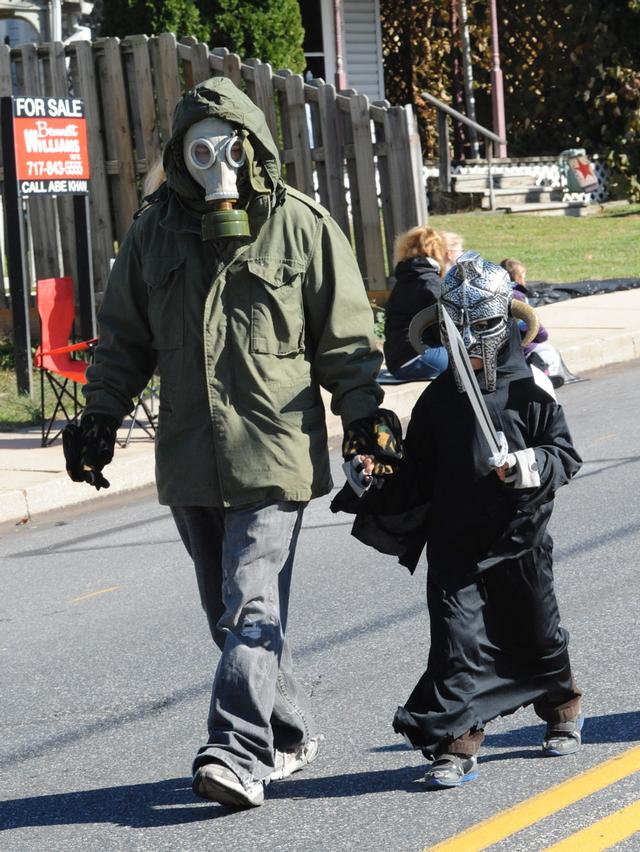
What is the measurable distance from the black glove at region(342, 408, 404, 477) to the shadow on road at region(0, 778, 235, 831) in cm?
105

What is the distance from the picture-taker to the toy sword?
3822mm

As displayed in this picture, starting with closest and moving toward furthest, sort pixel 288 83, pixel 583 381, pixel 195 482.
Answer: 1. pixel 195 482
2. pixel 583 381
3. pixel 288 83

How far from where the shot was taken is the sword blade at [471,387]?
12.6 ft

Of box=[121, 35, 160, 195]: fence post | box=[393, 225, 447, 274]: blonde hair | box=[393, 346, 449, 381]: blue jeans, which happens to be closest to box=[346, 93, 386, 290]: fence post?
box=[121, 35, 160, 195]: fence post

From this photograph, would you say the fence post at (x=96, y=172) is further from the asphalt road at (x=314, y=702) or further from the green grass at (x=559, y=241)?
the green grass at (x=559, y=241)

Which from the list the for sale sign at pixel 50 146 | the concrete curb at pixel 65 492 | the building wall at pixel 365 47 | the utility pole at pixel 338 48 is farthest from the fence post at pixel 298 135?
the building wall at pixel 365 47

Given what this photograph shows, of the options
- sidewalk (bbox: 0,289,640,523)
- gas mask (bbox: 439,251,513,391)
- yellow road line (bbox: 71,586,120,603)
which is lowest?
yellow road line (bbox: 71,586,120,603)

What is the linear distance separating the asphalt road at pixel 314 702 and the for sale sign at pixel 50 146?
12.6ft

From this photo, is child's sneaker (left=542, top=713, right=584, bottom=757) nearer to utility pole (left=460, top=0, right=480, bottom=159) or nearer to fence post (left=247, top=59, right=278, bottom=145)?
fence post (left=247, top=59, right=278, bottom=145)

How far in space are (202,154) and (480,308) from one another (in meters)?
0.88

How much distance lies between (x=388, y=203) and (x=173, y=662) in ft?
27.2

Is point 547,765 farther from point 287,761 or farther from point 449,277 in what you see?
point 449,277

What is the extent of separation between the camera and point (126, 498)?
29.3ft

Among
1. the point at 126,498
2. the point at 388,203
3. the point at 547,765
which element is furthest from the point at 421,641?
the point at 388,203
